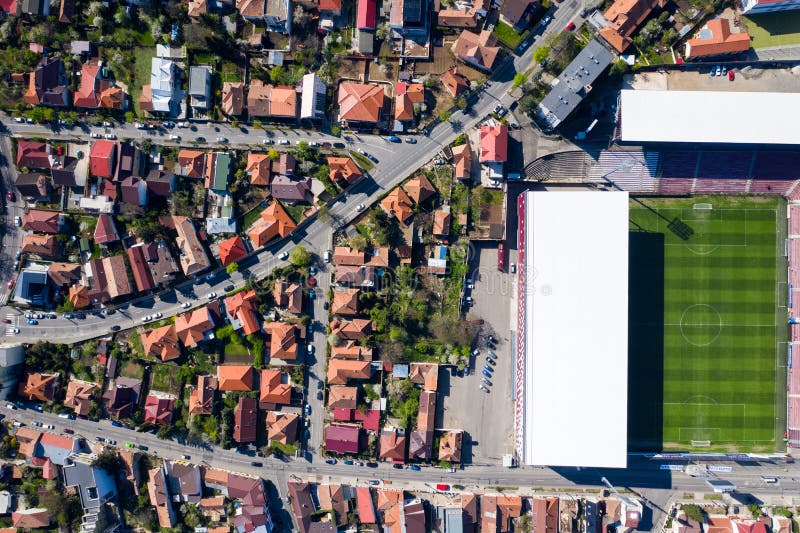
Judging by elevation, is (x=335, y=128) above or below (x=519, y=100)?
below

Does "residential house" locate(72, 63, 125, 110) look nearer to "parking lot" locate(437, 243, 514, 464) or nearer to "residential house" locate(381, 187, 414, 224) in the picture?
"residential house" locate(381, 187, 414, 224)

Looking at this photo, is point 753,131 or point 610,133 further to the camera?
point 610,133

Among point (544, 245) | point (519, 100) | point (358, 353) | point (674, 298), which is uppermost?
point (519, 100)

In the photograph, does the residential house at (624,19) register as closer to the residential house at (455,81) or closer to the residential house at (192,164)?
the residential house at (455,81)

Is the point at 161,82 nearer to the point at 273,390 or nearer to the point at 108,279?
the point at 108,279

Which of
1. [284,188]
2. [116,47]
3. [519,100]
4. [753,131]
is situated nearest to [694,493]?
[753,131]

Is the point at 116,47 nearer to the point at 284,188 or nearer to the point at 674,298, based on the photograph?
the point at 284,188

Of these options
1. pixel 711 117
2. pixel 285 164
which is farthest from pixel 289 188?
pixel 711 117

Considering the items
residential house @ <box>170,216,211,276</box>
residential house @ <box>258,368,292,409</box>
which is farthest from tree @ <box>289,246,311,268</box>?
residential house @ <box>258,368,292,409</box>
